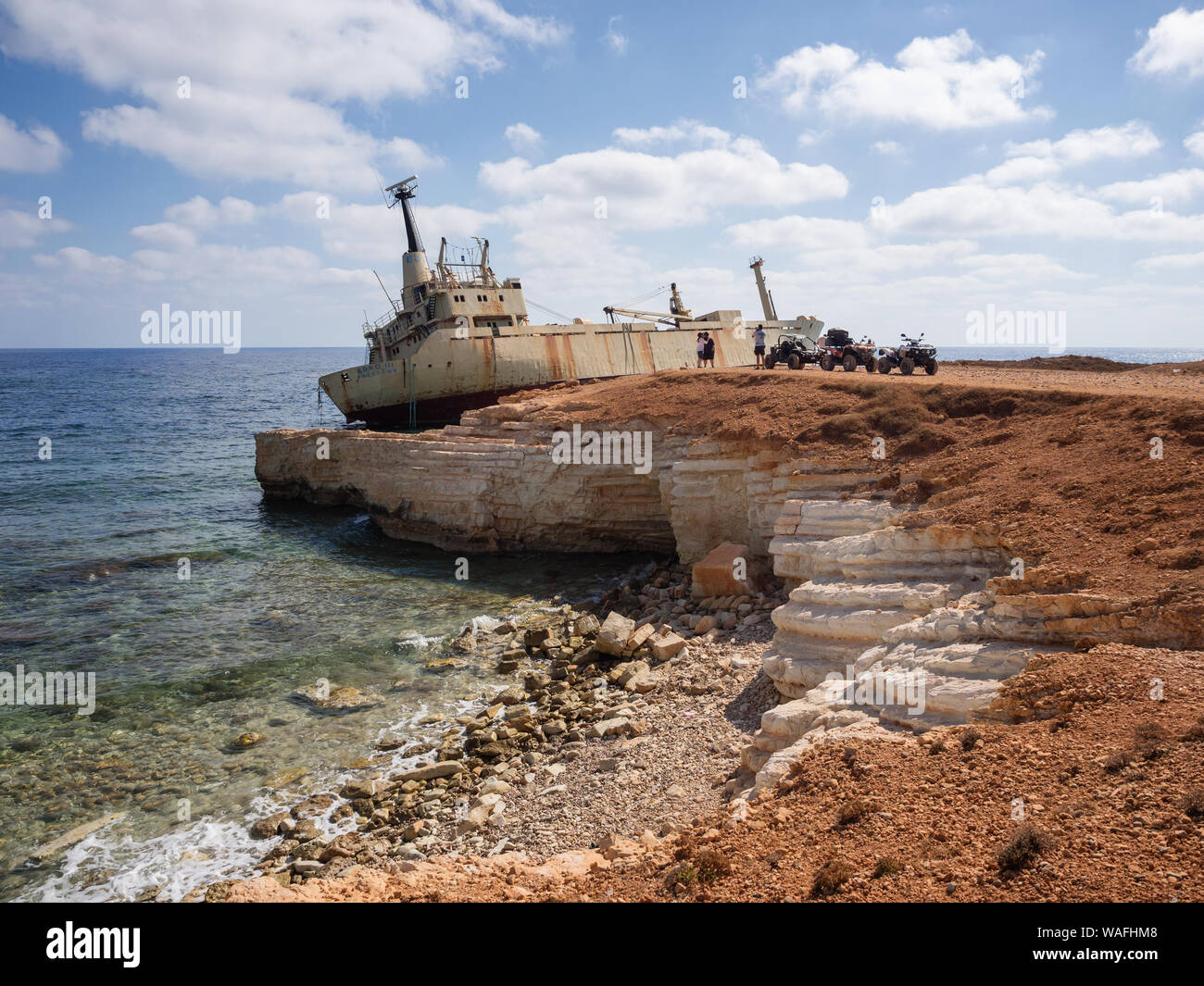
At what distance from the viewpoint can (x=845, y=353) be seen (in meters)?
26.5

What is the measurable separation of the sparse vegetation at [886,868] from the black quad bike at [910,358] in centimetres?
1983

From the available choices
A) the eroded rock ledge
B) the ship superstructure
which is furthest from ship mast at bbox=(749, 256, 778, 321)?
the eroded rock ledge

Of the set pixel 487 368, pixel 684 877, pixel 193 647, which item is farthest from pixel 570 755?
pixel 487 368

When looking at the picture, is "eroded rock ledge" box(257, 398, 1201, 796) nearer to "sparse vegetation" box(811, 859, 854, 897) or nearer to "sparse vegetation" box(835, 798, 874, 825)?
"sparse vegetation" box(835, 798, 874, 825)

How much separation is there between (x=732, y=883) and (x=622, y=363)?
3474 centimetres

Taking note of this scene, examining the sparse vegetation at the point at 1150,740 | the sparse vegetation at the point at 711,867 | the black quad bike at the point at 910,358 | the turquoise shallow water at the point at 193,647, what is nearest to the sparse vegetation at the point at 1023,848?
the sparse vegetation at the point at 1150,740

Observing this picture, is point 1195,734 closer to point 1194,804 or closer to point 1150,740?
point 1150,740

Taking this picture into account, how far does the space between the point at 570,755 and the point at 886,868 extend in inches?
292

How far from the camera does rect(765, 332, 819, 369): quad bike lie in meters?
27.7

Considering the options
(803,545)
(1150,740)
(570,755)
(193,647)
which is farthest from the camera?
(193,647)

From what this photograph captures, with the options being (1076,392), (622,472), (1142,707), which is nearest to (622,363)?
(622,472)
